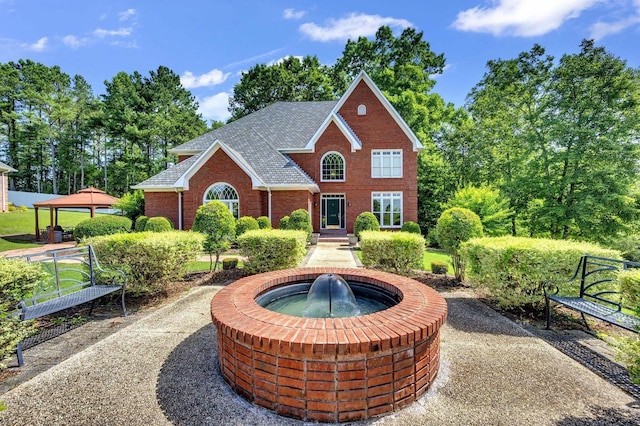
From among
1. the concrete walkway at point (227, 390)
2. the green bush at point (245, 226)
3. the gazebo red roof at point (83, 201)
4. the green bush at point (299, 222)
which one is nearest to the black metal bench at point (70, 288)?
the concrete walkway at point (227, 390)

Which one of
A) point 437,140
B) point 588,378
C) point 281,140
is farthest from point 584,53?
point 588,378

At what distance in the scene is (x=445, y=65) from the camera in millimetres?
33094

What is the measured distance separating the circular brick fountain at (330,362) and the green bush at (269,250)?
5085 millimetres

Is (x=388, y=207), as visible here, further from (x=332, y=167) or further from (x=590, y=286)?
(x=590, y=286)

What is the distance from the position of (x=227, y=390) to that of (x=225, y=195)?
14.5m

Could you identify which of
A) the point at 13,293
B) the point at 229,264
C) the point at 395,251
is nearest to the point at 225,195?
the point at 229,264

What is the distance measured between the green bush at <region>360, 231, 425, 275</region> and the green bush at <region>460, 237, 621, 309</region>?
1.97 m

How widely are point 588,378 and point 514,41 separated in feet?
89.3

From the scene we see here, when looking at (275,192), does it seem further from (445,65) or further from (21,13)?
(445,65)

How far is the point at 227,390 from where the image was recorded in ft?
10.8

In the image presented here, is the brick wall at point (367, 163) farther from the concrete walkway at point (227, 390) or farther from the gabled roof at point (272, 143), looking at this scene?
the concrete walkway at point (227, 390)

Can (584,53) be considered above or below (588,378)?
above

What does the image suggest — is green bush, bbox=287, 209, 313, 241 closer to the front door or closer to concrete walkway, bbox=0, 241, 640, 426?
the front door

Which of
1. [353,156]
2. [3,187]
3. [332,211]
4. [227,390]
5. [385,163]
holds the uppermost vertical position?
[353,156]
